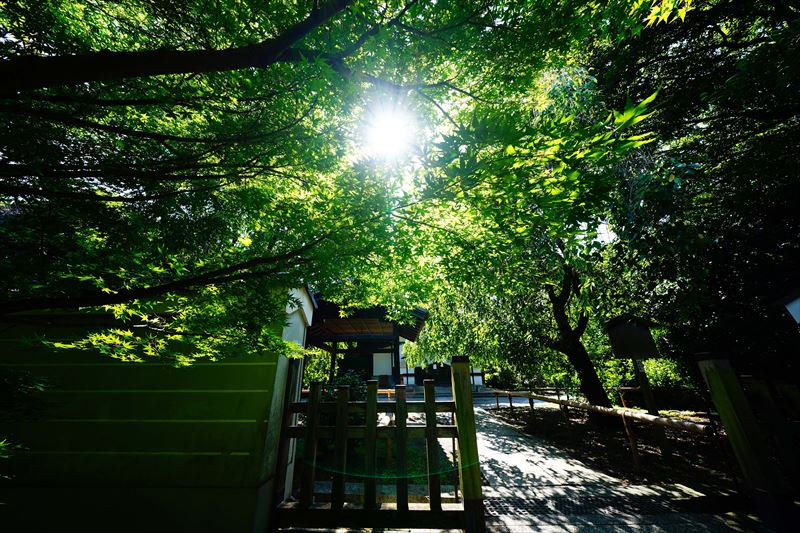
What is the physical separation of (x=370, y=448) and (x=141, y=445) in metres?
3.08

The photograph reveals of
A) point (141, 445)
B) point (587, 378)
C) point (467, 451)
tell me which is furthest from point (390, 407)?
point (587, 378)

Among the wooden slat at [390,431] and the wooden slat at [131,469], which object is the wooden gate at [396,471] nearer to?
the wooden slat at [390,431]

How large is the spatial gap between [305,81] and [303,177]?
0.85 metres

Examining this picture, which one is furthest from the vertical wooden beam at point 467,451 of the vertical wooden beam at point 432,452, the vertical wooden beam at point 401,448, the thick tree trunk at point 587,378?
the thick tree trunk at point 587,378

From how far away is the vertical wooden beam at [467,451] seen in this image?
267cm

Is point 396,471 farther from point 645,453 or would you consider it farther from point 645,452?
point 645,452

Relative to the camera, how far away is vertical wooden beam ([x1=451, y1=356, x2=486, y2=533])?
267 cm

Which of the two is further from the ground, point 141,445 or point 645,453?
point 141,445

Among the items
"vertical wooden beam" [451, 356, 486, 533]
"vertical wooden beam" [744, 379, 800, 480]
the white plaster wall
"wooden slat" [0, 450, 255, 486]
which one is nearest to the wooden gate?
"vertical wooden beam" [451, 356, 486, 533]

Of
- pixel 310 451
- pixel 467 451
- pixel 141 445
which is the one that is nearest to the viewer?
pixel 467 451

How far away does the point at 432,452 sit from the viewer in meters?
3.01

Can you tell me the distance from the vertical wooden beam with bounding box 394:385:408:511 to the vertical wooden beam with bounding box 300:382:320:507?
0.91 meters

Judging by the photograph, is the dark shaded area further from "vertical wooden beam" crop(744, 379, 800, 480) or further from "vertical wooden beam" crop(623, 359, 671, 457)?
"vertical wooden beam" crop(744, 379, 800, 480)

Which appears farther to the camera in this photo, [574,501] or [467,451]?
[574,501]
